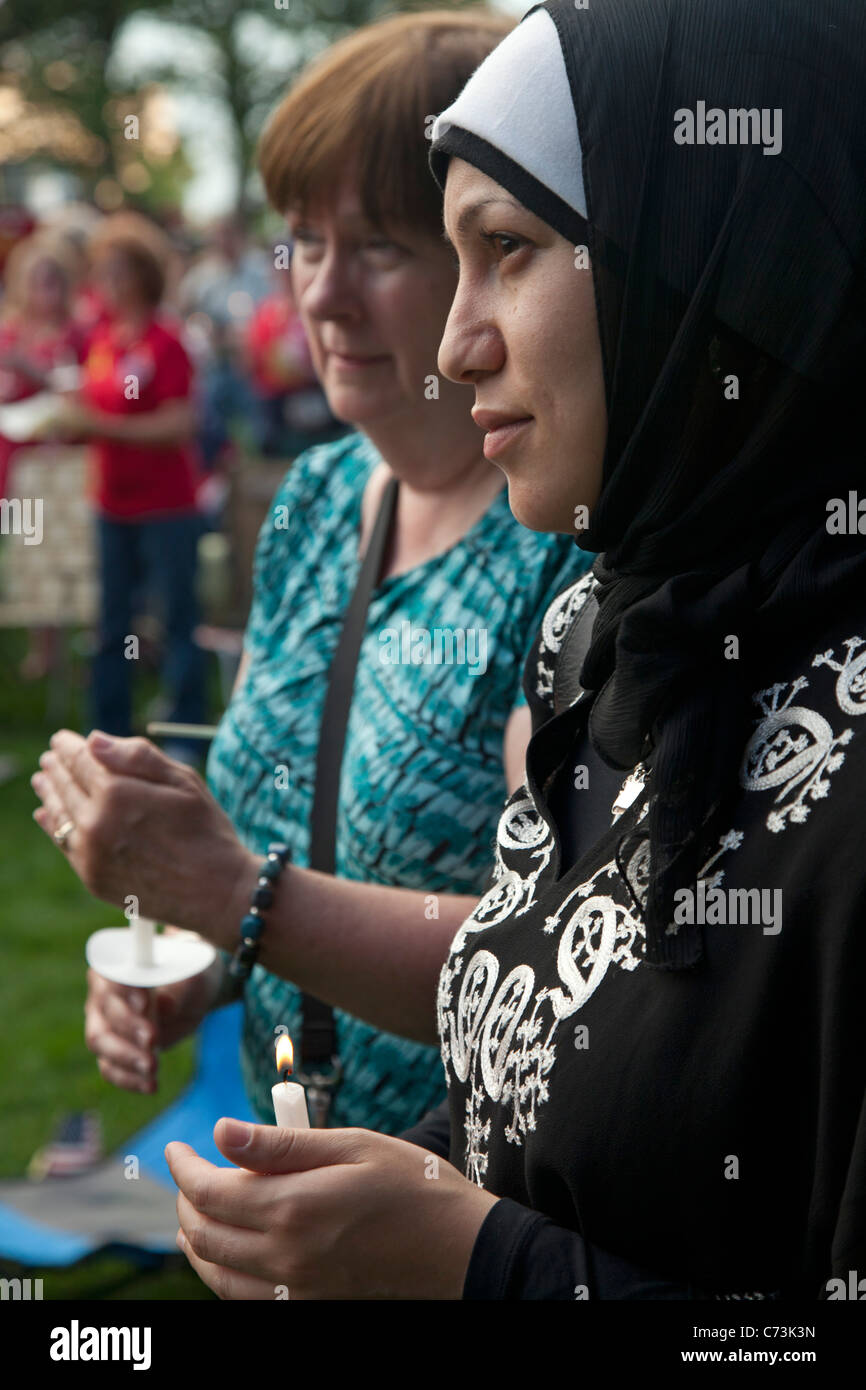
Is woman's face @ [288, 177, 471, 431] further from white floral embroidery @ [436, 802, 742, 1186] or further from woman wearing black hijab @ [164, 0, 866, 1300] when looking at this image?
white floral embroidery @ [436, 802, 742, 1186]

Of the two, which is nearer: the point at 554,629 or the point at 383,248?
the point at 554,629

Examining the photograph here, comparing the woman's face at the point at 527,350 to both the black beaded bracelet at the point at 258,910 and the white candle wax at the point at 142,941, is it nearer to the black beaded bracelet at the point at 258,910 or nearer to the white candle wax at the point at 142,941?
the black beaded bracelet at the point at 258,910

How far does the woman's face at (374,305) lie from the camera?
84.7 inches

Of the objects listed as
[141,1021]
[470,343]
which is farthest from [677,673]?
[141,1021]

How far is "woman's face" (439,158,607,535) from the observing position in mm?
1287

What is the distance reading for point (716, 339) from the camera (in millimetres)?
1256

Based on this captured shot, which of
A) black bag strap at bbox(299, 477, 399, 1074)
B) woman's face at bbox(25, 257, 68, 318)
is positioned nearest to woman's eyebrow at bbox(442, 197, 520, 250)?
black bag strap at bbox(299, 477, 399, 1074)

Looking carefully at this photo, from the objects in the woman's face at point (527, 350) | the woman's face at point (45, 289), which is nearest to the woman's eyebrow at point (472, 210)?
the woman's face at point (527, 350)

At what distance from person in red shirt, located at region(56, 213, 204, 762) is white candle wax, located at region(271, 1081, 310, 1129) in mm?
5674

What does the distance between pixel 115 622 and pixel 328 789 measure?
5.39 meters

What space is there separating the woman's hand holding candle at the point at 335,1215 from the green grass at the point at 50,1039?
1.96 metres

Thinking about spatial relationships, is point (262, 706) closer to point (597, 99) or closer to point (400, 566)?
point (400, 566)

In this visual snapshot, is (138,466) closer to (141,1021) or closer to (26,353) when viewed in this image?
(26,353)
